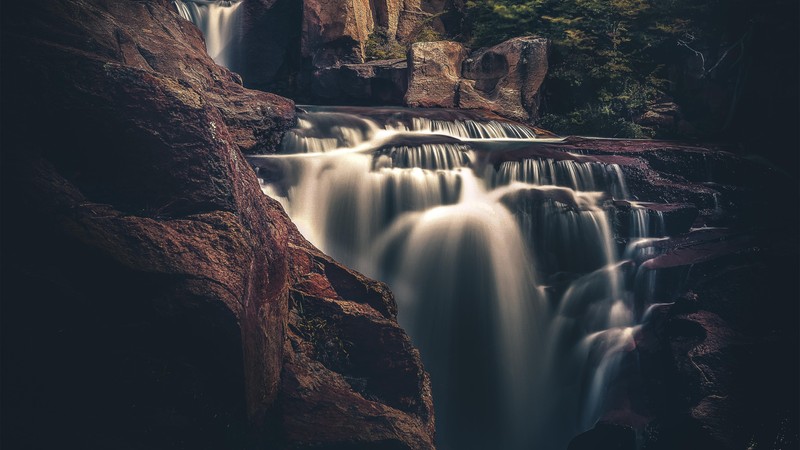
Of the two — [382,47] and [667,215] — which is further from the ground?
[382,47]

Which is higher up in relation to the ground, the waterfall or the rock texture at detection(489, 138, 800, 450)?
the waterfall

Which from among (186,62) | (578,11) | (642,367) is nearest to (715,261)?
(642,367)

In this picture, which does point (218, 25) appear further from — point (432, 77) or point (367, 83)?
point (432, 77)

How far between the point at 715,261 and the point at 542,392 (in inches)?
104

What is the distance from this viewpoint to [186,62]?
926cm

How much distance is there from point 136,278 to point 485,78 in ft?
38.3

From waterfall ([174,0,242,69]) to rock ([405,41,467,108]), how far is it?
478 centimetres

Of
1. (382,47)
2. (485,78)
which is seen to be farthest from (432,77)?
(382,47)

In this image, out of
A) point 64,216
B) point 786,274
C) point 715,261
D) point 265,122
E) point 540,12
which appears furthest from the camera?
point 540,12

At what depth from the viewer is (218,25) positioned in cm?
1564

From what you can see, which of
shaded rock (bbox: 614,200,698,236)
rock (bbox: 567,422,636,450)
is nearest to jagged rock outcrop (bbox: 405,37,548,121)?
shaded rock (bbox: 614,200,698,236)

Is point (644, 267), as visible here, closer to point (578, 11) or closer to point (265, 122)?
point (265, 122)

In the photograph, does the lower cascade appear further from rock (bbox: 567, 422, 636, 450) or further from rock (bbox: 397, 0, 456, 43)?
rock (bbox: 397, 0, 456, 43)

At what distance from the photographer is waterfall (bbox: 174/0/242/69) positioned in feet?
50.4
